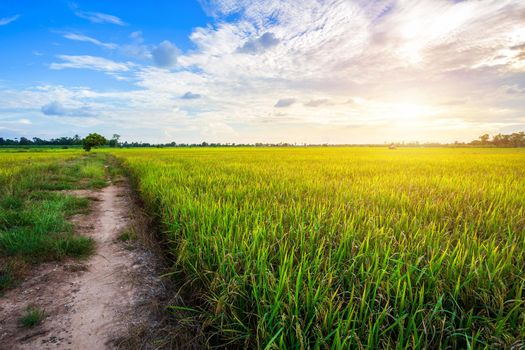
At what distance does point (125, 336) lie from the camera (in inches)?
74.7

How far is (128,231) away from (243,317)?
309 centimetres

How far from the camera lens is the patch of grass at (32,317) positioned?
2.04 m

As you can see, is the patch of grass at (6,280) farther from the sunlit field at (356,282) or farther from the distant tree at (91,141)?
the distant tree at (91,141)

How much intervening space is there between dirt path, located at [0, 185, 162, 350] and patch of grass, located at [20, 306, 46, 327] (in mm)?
43

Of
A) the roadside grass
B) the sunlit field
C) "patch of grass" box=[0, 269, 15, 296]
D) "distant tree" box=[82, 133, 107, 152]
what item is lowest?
"patch of grass" box=[0, 269, 15, 296]

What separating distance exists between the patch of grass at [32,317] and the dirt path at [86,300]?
0.04m

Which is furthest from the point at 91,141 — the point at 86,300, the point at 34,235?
the point at 86,300

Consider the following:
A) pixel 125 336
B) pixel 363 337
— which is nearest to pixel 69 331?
pixel 125 336

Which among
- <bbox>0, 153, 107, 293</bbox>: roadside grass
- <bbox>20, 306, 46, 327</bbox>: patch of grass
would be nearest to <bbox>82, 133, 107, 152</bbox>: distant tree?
<bbox>0, 153, 107, 293</bbox>: roadside grass

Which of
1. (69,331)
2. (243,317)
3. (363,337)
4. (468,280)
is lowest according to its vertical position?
(69,331)

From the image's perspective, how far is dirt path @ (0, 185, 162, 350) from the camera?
75.4 inches

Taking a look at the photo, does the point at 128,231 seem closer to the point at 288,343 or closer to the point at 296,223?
the point at 296,223

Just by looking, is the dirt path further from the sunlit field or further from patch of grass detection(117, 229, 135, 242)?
the sunlit field

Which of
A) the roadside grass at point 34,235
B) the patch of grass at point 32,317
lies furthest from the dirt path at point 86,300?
the roadside grass at point 34,235
